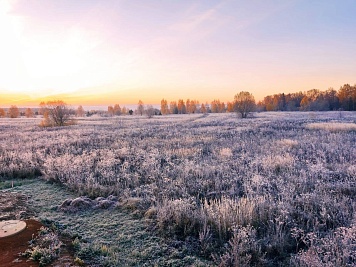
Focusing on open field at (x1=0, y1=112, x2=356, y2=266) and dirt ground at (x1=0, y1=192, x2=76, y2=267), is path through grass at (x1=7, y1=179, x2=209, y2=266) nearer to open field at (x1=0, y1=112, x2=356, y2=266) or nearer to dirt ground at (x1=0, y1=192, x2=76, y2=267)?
open field at (x1=0, y1=112, x2=356, y2=266)

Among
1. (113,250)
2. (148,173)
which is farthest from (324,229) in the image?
(148,173)

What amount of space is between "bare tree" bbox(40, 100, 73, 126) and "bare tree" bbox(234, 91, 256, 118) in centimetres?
3354

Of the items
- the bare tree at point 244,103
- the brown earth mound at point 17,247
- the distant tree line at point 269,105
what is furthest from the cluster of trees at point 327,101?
the brown earth mound at point 17,247

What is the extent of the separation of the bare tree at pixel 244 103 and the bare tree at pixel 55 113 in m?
33.5

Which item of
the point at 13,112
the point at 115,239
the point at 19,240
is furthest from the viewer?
the point at 13,112

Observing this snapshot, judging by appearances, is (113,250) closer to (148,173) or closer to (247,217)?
(247,217)

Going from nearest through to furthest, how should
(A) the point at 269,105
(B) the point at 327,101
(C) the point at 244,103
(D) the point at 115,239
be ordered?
(D) the point at 115,239, (C) the point at 244,103, (B) the point at 327,101, (A) the point at 269,105

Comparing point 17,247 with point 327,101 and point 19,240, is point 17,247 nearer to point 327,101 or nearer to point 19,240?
point 19,240

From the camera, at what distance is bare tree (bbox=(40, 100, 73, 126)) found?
42188mm

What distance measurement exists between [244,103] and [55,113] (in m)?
36.7

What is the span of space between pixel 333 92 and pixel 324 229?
10955 centimetres

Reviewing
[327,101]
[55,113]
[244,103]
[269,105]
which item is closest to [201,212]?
[55,113]

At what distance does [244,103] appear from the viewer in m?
52.2

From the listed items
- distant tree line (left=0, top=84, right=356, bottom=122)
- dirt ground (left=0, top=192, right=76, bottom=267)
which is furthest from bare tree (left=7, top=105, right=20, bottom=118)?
dirt ground (left=0, top=192, right=76, bottom=267)
